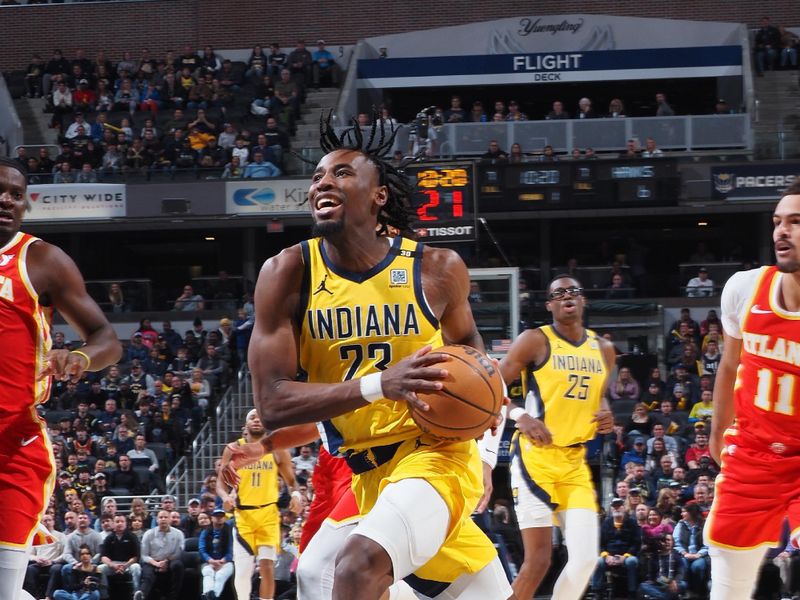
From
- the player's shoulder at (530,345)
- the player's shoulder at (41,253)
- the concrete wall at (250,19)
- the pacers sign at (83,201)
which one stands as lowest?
the player's shoulder at (530,345)

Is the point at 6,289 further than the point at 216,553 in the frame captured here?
No

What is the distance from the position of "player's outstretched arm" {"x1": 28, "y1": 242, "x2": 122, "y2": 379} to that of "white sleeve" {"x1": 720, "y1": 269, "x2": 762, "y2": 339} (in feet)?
8.86

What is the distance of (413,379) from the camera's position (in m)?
4.20

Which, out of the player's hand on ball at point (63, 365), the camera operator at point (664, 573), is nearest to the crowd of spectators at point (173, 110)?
the camera operator at point (664, 573)

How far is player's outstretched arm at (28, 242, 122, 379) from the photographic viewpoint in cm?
506

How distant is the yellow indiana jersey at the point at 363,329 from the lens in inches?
184

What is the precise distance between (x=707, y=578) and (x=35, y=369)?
8.43 m

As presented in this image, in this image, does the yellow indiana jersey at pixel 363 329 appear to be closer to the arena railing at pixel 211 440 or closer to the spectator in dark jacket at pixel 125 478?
the spectator in dark jacket at pixel 125 478

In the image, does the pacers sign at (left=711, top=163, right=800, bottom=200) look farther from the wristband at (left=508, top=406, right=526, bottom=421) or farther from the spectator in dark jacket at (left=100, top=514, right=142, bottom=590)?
the wristband at (left=508, top=406, right=526, bottom=421)

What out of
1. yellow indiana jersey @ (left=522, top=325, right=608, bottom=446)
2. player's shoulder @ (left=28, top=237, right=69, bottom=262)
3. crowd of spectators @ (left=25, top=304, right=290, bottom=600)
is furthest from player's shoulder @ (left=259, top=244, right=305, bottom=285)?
crowd of spectators @ (left=25, top=304, right=290, bottom=600)

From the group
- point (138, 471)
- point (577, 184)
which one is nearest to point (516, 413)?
point (138, 471)

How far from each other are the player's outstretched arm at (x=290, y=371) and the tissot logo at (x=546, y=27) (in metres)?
24.0

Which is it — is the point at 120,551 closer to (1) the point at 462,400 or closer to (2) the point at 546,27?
(1) the point at 462,400

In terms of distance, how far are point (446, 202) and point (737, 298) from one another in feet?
28.5
